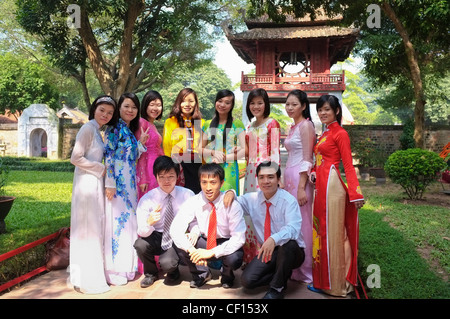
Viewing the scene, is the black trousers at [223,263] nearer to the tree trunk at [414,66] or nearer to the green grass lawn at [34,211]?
the green grass lawn at [34,211]

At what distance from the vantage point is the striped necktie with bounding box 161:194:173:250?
3.48m

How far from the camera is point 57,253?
12.7ft

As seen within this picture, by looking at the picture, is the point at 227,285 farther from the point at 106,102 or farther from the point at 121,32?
the point at 121,32

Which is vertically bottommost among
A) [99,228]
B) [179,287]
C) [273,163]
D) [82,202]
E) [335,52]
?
[179,287]

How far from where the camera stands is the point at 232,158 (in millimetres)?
3750

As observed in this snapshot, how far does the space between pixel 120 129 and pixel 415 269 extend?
10.8 ft

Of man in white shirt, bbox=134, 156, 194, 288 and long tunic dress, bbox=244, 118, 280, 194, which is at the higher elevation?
long tunic dress, bbox=244, 118, 280, 194

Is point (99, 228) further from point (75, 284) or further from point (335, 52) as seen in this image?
point (335, 52)

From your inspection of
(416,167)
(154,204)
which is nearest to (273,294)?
(154,204)

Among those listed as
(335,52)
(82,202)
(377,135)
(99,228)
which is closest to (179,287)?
(99,228)

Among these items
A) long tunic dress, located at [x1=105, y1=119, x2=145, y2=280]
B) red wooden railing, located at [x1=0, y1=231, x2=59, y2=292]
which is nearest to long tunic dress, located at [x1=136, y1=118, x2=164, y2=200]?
long tunic dress, located at [x1=105, y1=119, x2=145, y2=280]

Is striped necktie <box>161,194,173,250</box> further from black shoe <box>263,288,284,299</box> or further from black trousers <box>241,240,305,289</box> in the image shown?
black shoe <box>263,288,284,299</box>

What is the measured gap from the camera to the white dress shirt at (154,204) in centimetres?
340

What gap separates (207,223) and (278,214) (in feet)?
2.22
